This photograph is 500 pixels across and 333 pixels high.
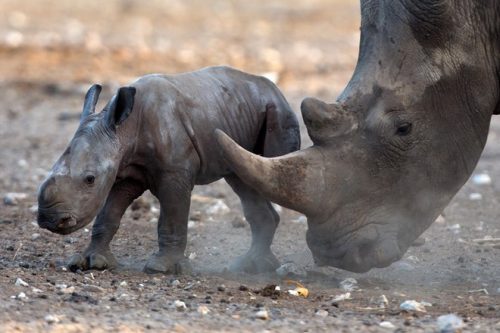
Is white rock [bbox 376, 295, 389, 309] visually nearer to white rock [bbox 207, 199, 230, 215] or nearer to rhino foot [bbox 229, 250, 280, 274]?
rhino foot [bbox 229, 250, 280, 274]

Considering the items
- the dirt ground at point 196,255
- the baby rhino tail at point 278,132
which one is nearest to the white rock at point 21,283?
the dirt ground at point 196,255

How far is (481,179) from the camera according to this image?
10.4 meters

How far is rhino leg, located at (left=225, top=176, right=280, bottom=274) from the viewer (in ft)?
23.7

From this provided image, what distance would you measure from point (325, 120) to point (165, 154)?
0.84 m

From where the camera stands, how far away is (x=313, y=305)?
6.36 m

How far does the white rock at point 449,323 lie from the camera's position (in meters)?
5.81

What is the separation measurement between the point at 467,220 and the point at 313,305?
2926mm

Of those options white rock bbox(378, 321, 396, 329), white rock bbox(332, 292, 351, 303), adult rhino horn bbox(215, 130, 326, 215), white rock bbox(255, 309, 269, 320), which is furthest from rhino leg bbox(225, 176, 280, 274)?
white rock bbox(378, 321, 396, 329)

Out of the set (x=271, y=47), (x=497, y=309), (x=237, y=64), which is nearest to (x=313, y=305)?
(x=497, y=309)

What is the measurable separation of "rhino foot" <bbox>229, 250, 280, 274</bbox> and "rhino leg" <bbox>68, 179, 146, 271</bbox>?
2.23 feet

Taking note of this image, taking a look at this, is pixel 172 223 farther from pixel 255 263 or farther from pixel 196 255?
pixel 196 255

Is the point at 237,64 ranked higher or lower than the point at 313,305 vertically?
higher

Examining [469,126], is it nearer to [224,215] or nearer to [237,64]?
[224,215]

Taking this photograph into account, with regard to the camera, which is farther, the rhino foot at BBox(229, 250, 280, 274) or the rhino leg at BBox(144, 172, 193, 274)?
the rhino foot at BBox(229, 250, 280, 274)
